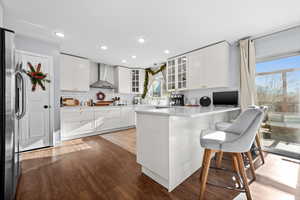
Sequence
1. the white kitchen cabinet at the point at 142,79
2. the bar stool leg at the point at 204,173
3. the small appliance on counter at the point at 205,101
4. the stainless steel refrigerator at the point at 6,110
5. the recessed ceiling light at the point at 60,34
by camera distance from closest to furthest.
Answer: the stainless steel refrigerator at the point at 6,110, the bar stool leg at the point at 204,173, the recessed ceiling light at the point at 60,34, the small appliance on counter at the point at 205,101, the white kitchen cabinet at the point at 142,79

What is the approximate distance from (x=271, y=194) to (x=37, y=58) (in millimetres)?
4560

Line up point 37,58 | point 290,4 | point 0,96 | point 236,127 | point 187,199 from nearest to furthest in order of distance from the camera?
point 0,96, point 187,199, point 236,127, point 290,4, point 37,58

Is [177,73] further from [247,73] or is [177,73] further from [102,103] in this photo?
[102,103]

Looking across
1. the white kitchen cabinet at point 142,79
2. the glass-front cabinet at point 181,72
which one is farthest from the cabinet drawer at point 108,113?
the glass-front cabinet at point 181,72

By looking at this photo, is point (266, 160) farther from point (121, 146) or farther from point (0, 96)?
point (0, 96)

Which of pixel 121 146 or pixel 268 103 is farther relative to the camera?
pixel 121 146

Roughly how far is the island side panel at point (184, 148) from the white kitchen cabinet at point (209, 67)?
4.38 ft

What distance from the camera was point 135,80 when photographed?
17.0 ft

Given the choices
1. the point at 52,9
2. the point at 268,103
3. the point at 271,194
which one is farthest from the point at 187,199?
the point at 52,9

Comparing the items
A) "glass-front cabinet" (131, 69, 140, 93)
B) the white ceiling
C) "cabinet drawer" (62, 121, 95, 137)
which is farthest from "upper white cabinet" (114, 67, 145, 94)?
the white ceiling

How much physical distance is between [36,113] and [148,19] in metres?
3.06

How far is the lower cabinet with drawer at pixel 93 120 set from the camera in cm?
330

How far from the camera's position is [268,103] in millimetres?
2625

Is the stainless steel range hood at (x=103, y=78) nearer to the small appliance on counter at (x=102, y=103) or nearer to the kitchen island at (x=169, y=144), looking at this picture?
the small appliance on counter at (x=102, y=103)
